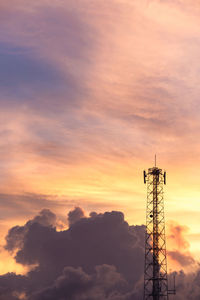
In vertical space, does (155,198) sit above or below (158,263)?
above

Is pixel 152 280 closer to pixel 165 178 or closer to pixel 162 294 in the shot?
pixel 162 294

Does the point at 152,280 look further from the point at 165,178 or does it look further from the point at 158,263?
the point at 165,178

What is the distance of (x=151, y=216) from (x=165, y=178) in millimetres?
11733

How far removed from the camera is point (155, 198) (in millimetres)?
125250

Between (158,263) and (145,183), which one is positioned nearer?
(158,263)

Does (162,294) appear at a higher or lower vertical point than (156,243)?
lower

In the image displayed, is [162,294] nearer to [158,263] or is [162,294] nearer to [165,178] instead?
[158,263]

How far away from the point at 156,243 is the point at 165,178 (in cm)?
1874

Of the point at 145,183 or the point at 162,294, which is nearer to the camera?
the point at 162,294

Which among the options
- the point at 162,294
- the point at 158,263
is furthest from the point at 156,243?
the point at 162,294

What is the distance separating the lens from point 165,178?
126125 millimetres

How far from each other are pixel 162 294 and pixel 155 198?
2618 centimetres

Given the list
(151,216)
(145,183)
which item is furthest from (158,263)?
(145,183)

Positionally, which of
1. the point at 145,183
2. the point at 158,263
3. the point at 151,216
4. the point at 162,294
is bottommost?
the point at 162,294
